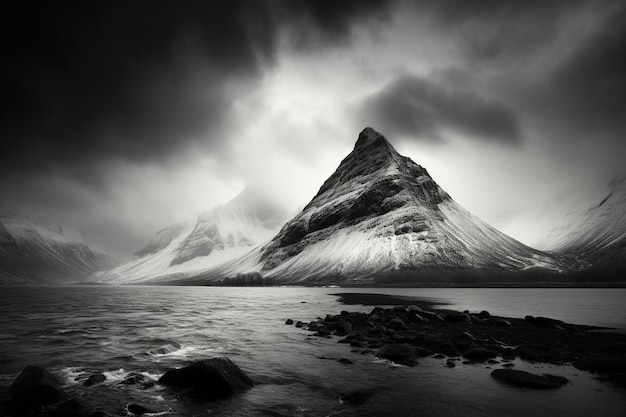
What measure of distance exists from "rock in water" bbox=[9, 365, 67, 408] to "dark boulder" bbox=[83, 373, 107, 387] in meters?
3.80

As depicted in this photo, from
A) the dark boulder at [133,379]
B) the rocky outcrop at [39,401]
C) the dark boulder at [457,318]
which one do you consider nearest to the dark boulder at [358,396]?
the rocky outcrop at [39,401]

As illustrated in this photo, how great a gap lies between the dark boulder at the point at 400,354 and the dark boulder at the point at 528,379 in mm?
6252

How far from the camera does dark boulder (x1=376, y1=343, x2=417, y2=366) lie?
2692 cm

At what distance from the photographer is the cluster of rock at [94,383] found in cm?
1595

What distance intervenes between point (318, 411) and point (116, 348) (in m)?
23.7

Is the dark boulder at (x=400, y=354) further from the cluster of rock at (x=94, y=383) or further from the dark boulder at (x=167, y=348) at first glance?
the dark boulder at (x=167, y=348)

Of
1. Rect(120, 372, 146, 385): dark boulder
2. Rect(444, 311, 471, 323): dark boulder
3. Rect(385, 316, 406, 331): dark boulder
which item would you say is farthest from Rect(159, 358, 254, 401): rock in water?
Rect(444, 311, 471, 323): dark boulder

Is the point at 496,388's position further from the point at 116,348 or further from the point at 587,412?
the point at 116,348

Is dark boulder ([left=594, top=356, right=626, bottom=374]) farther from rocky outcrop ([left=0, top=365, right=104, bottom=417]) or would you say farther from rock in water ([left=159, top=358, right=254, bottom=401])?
rocky outcrop ([left=0, top=365, right=104, bottom=417])

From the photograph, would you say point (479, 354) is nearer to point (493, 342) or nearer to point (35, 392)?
point (493, 342)

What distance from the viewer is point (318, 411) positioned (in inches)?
687

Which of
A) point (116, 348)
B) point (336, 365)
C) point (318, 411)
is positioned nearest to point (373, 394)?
point (318, 411)

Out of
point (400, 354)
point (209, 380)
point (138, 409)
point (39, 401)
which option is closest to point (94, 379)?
point (39, 401)

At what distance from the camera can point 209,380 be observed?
2006 cm
